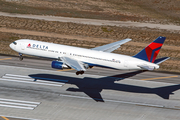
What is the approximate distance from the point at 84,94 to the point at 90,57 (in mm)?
8864

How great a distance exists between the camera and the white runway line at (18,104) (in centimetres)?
5976

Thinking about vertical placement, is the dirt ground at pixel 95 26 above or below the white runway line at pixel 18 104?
above

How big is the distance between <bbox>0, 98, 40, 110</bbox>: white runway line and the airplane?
9629mm

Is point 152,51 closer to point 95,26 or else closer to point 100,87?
point 100,87

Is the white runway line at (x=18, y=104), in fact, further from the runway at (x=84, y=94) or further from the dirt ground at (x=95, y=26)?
the dirt ground at (x=95, y=26)

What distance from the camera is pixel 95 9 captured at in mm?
145375

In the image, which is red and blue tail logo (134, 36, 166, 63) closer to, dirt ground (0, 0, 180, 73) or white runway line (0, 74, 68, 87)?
white runway line (0, 74, 68, 87)

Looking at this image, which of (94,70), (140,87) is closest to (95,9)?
(94,70)

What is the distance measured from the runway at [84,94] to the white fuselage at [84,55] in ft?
24.3

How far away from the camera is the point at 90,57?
6669 cm

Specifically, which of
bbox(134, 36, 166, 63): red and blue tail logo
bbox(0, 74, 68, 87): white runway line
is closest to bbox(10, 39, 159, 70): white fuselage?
bbox(134, 36, 166, 63): red and blue tail logo

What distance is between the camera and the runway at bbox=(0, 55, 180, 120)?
5862cm

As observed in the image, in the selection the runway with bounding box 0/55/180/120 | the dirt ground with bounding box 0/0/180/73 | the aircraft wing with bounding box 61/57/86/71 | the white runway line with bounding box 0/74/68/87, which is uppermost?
the dirt ground with bounding box 0/0/180/73

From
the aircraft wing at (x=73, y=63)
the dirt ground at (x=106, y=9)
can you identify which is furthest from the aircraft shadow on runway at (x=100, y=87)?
the dirt ground at (x=106, y=9)
